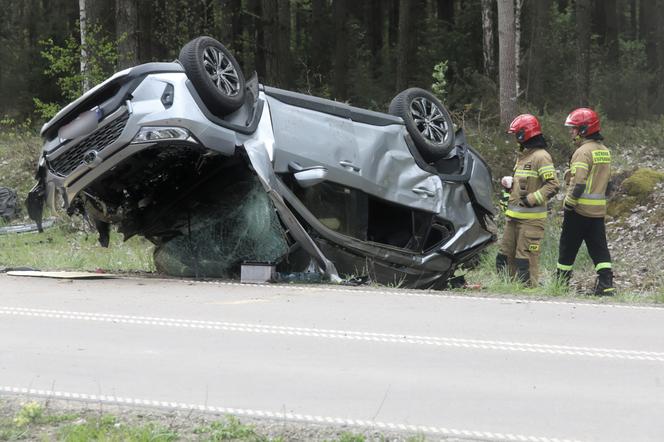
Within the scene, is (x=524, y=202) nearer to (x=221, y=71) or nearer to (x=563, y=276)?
(x=563, y=276)

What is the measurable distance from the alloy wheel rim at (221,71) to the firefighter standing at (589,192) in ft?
10.5

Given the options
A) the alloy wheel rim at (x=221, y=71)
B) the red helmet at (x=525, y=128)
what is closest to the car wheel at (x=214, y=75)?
the alloy wheel rim at (x=221, y=71)

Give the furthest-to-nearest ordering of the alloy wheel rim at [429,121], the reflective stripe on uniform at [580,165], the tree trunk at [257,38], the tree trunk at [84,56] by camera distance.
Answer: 1. the tree trunk at [257,38]
2. the tree trunk at [84,56]
3. the alloy wheel rim at [429,121]
4. the reflective stripe on uniform at [580,165]

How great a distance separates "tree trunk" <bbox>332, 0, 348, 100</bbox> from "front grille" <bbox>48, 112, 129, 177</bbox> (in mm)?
19678

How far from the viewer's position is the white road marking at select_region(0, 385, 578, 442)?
3.96m

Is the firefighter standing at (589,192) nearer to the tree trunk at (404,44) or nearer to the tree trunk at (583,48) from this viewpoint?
the tree trunk at (583,48)

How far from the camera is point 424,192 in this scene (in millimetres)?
8789

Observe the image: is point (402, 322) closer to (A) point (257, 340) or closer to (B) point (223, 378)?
(A) point (257, 340)

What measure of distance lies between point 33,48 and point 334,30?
10153mm

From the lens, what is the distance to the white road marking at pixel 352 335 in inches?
218

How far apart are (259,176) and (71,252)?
19.4ft

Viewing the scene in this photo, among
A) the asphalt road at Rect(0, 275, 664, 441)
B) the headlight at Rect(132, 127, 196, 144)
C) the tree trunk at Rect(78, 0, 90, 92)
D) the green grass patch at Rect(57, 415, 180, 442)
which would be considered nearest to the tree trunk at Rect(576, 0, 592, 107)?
the tree trunk at Rect(78, 0, 90, 92)

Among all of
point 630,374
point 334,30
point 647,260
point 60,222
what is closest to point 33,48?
point 334,30

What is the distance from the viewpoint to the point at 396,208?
351 inches
